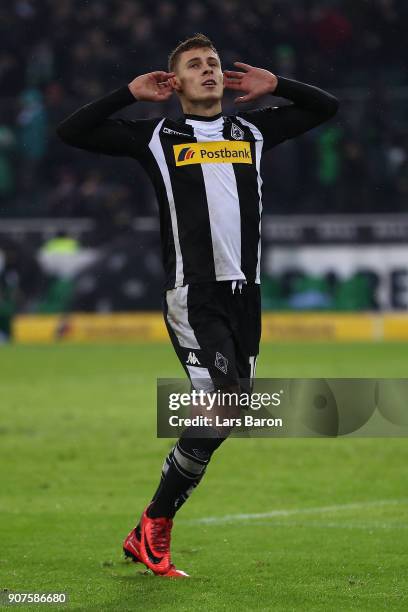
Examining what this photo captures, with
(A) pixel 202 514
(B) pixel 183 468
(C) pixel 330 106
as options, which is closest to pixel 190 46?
(C) pixel 330 106

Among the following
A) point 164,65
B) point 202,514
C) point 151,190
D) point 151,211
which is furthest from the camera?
point 151,190

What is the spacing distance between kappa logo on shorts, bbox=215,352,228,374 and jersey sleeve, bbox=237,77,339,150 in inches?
41.4

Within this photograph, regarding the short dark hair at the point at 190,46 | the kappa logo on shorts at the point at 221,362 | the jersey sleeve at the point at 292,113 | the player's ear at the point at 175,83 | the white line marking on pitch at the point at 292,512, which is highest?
the short dark hair at the point at 190,46

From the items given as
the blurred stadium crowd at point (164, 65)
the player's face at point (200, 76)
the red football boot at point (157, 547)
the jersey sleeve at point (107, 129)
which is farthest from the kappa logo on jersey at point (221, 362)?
the blurred stadium crowd at point (164, 65)

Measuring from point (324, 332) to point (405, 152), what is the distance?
4021 mm

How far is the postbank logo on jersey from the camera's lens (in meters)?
5.73

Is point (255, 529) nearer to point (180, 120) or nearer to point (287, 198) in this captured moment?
point (180, 120)

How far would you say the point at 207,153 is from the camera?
5.74 meters

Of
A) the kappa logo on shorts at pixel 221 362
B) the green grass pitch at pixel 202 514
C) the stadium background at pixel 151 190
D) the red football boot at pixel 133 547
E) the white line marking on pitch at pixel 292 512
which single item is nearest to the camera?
the green grass pitch at pixel 202 514

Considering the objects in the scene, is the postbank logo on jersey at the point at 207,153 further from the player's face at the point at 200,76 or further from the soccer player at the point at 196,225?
the player's face at the point at 200,76

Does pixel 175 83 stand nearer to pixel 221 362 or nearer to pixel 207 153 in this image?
pixel 207 153

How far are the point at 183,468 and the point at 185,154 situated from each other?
4.51 feet

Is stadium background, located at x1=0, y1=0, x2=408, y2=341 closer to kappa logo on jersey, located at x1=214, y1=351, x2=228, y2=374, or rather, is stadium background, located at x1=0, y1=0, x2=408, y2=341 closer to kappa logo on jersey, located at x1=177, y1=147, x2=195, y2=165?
kappa logo on jersey, located at x1=177, y1=147, x2=195, y2=165

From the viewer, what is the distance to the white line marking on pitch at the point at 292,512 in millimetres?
7422
